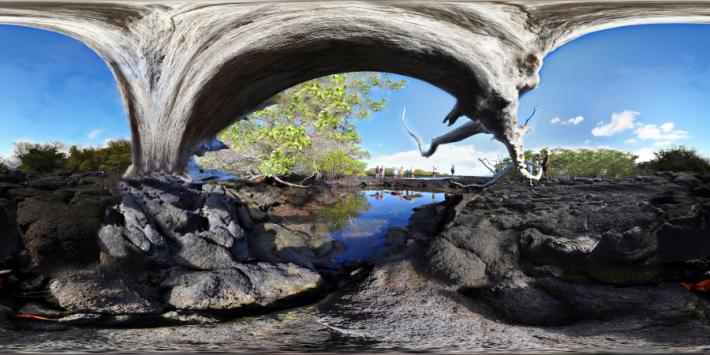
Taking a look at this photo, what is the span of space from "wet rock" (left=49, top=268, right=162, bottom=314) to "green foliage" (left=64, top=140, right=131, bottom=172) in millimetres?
650

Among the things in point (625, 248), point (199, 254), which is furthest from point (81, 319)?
point (625, 248)

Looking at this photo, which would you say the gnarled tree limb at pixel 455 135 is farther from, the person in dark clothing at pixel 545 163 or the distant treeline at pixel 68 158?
the distant treeline at pixel 68 158

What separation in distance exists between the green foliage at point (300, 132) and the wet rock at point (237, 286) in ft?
9.82

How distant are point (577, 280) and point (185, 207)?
219 cm

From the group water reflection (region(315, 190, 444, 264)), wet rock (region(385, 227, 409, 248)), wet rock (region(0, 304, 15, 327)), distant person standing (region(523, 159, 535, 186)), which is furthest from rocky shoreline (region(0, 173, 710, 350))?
distant person standing (region(523, 159, 535, 186))

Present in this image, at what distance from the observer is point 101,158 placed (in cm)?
166

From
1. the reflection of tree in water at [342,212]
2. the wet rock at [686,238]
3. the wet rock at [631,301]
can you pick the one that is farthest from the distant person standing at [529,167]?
the reflection of tree in water at [342,212]

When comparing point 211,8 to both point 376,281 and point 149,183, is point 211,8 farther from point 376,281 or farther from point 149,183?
point 376,281

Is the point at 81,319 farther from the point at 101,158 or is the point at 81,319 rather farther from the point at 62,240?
the point at 101,158

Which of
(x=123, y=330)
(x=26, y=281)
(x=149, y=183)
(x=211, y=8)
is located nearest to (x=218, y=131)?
(x=149, y=183)

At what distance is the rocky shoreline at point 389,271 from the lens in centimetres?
113

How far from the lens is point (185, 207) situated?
171cm

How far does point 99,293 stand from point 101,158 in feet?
2.90

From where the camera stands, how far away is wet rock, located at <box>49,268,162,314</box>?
1118mm
